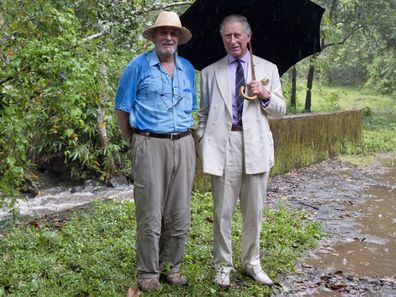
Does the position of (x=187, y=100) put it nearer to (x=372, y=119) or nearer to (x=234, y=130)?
(x=234, y=130)

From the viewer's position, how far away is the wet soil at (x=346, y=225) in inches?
181

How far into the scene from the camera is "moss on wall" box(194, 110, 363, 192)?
9852 mm

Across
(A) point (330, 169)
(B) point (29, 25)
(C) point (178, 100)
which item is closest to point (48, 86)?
(B) point (29, 25)

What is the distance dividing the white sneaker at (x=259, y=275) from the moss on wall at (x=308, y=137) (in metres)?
3.47

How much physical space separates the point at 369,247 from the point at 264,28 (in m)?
2.83

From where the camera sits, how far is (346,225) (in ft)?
21.9

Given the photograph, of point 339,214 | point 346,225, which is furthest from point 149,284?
point 339,214

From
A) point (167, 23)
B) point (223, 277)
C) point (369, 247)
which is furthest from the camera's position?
point (369, 247)

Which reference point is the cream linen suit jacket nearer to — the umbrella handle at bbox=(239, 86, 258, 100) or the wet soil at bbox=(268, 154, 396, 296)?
the umbrella handle at bbox=(239, 86, 258, 100)

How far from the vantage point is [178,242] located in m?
4.07

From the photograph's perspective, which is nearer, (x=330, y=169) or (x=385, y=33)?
(x=330, y=169)

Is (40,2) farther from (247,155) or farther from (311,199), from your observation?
(311,199)

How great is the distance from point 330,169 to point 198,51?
7.08 meters

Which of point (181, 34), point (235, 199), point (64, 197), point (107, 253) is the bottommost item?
point (64, 197)
